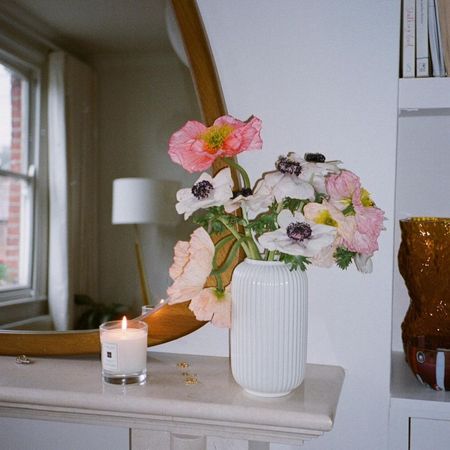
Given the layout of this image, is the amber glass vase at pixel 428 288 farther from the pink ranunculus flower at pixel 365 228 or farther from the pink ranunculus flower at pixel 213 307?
the pink ranunculus flower at pixel 213 307

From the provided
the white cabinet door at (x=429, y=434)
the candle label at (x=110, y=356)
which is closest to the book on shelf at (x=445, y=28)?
the white cabinet door at (x=429, y=434)

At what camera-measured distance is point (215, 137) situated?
69cm

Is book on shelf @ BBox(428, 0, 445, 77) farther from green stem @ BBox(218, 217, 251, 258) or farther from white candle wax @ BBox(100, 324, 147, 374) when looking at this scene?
white candle wax @ BBox(100, 324, 147, 374)

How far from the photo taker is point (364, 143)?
863 millimetres

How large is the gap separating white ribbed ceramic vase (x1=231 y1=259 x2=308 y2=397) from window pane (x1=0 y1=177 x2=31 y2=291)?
52 centimetres

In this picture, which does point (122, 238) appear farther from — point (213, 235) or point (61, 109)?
point (61, 109)

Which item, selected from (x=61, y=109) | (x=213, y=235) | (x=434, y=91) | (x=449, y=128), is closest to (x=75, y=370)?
(x=213, y=235)

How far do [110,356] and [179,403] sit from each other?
5.6 inches

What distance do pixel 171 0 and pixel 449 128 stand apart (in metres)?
0.64

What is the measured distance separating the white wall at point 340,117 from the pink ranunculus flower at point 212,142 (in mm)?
214

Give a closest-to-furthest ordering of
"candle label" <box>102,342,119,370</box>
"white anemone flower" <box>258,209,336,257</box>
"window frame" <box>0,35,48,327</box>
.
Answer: "white anemone flower" <box>258,209,336,257</box> < "candle label" <box>102,342,119,370</box> < "window frame" <box>0,35,48,327</box>

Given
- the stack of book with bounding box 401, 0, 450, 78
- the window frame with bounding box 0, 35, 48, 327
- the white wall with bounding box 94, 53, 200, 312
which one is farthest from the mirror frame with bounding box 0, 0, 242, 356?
the stack of book with bounding box 401, 0, 450, 78

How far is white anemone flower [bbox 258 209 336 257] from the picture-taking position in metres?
0.63

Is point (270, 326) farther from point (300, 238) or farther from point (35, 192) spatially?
point (35, 192)
